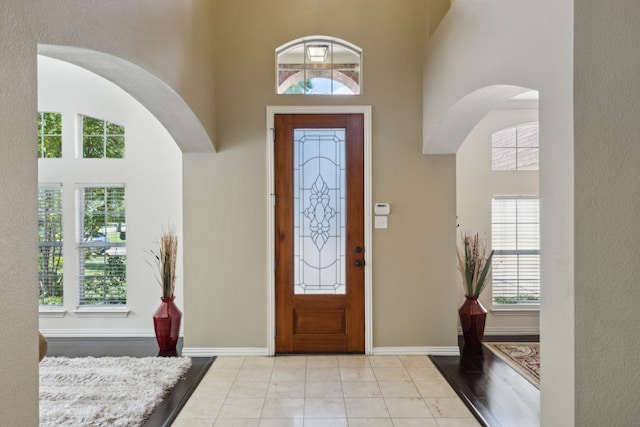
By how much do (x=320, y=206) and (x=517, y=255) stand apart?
2.47m

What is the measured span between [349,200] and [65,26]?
2.81 meters

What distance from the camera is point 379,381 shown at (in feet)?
11.1

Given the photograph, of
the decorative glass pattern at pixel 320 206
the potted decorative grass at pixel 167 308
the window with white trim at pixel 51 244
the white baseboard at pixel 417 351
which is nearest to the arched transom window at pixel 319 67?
the decorative glass pattern at pixel 320 206

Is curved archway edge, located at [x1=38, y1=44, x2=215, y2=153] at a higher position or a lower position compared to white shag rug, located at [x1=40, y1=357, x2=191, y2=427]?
higher

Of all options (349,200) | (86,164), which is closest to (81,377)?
(86,164)

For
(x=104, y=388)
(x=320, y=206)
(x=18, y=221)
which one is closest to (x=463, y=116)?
(x=320, y=206)

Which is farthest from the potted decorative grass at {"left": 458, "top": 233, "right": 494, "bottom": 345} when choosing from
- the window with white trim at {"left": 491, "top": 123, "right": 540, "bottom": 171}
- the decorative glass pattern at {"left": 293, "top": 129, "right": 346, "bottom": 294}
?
the decorative glass pattern at {"left": 293, "top": 129, "right": 346, "bottom": 294}

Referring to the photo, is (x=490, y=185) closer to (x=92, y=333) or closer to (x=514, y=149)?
(x=514, y=149)

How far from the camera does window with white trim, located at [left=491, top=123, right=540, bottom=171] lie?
15.4 feet

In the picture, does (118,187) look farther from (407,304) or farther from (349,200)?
(407,304)

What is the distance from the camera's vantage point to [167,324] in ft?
13.3

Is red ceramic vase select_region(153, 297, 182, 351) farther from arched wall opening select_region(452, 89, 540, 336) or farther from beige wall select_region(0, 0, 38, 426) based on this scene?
arched wall opening select_region(452, 89, 540, 336)

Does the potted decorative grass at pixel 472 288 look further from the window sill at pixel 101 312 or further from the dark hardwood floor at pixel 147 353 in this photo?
the window sill at pixel 101 312

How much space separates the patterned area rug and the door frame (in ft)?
4.29
